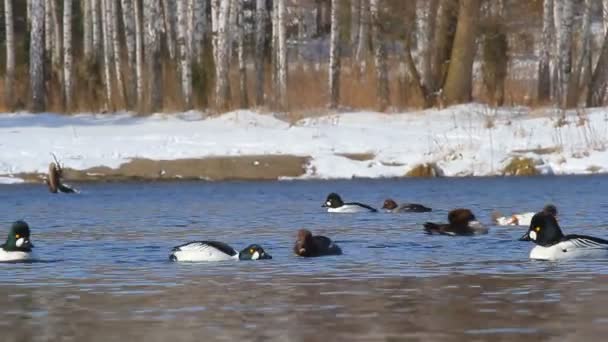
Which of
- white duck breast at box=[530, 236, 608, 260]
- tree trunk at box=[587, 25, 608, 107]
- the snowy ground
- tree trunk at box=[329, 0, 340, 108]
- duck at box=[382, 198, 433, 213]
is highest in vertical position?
tree trunk at box=[329, 0, 340, 108]

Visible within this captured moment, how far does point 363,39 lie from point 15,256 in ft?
120

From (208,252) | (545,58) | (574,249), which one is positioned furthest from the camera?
(545,58)

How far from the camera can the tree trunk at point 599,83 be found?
1609 inches

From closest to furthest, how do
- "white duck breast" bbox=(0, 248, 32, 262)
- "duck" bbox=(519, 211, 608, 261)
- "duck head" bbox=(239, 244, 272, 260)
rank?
"duck" bbox=(519, 211, 608, 261) < "duck head" bbox=(239, 244, 272, 260) < "white duck breast" bbox=(0, 248, 32, 262)

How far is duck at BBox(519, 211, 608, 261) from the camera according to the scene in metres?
16.6

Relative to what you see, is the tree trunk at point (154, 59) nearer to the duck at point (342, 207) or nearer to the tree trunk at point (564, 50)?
the tree trunk at point (564, 50)

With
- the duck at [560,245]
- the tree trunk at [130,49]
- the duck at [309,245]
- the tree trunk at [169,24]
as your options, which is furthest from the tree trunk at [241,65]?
the duck at [560,245]

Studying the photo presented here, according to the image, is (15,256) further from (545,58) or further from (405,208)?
(545,58)

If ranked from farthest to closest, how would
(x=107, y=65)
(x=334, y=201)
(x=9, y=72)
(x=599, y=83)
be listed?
(x=107, y=65) → (x=9, y=72) → (x=599, y=83) → (x=334, y=201)

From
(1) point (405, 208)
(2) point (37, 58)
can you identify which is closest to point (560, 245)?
(1) point (405, 208)

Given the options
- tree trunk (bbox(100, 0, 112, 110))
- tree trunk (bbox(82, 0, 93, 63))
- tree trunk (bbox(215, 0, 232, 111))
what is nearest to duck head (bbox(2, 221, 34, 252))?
tree trunk (bbox(215, 0, 232, 111))

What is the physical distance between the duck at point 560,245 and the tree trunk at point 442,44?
83.3 feet

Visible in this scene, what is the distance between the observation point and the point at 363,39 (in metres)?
53.2

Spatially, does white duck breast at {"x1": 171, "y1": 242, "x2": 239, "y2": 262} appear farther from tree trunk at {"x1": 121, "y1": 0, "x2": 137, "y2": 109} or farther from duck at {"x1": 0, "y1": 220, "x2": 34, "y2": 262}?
tree trunk at {"x1": 121, "y1": 0, "x2": 137, "y2": 109}
